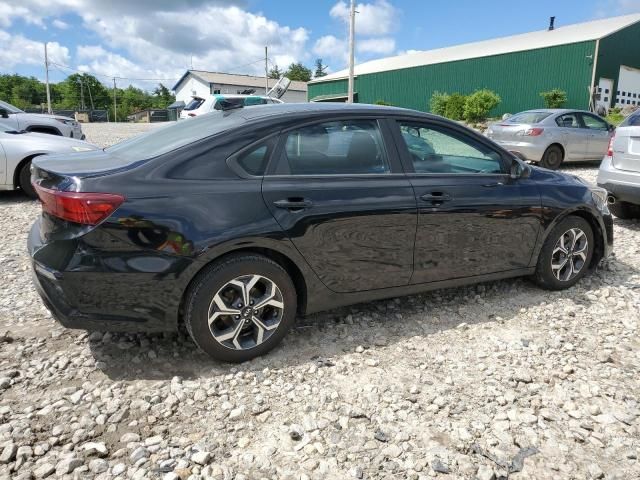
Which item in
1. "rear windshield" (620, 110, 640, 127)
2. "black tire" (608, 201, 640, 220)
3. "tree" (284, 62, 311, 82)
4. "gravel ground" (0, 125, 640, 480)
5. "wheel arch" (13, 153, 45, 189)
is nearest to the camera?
"gravel ground" (0, 125, 640, 480)

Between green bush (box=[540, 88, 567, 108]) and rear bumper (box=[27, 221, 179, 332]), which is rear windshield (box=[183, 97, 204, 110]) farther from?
green bush (box=[540, 88, 567, 108])

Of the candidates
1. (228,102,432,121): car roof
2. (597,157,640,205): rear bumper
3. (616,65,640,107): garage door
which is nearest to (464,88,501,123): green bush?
(616,65,640,107): garage door

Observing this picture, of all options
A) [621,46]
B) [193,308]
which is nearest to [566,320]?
[193,308]

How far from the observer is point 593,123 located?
11.7 m

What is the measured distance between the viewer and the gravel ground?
2275 mm

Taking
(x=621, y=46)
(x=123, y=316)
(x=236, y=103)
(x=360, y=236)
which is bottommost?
(x=123, y=316)

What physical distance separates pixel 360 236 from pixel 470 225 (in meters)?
0.95

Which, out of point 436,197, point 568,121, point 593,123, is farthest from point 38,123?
point 593,123

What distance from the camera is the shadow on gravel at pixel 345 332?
301cm

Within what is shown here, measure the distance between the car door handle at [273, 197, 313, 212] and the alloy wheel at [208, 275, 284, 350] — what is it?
0.45 meters

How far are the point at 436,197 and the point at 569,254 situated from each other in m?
1.62

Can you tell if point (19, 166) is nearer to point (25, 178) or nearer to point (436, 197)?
point (25, 178)

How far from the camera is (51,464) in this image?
86.5 inches

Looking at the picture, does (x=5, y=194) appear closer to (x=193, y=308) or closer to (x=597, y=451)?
(x=193, y=308)
